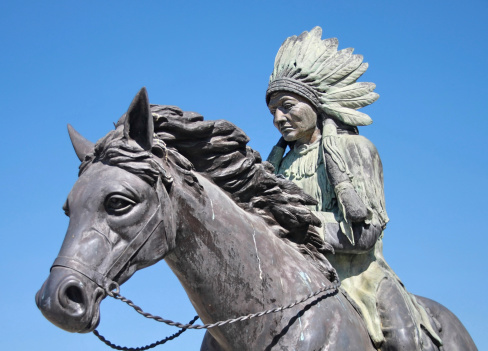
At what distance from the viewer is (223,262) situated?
4473mm

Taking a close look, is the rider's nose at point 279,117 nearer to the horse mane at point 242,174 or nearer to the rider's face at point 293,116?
the rider's face at point 293,116

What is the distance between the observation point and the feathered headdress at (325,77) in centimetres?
639

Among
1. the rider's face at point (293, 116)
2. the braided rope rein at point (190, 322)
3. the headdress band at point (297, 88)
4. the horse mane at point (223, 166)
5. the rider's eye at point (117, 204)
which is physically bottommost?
the braided rope rein at point (190, 322)

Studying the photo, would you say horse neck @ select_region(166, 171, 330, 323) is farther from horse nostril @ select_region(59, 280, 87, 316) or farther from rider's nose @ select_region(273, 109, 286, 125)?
rider's nose @ select_region(273, 109, 286, 125)

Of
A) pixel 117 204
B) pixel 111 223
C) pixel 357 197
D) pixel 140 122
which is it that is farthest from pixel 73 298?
pixel 357 197

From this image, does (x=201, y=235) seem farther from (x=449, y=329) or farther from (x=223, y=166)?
(x=449, y=329)

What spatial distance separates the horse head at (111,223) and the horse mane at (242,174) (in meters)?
0.32

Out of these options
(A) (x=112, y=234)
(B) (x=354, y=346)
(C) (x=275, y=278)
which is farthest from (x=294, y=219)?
(A) (x=112, y=234)

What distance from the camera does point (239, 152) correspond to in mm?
4910

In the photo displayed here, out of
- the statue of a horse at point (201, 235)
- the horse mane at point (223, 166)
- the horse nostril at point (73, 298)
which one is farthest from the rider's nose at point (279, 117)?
the horse nostril at point (73, 298)

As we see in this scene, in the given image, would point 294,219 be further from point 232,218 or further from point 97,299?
point 97,299

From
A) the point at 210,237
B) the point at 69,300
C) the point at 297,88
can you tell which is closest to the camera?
the point at 69,300

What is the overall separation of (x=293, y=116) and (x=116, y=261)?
283cm

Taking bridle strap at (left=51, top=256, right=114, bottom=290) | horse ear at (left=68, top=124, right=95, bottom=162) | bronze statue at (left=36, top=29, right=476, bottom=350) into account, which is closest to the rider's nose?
bronze statue at (left=36, top=29, right=476, bottom=350)
